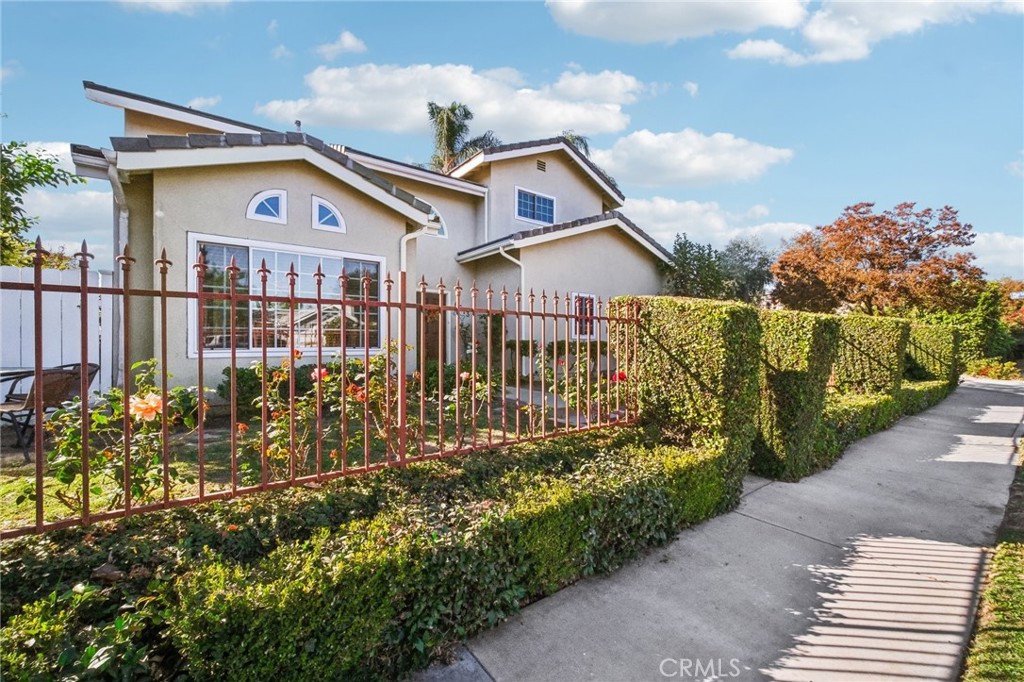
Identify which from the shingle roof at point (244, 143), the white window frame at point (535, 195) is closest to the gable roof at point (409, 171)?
the white window frame at point (535, 195)

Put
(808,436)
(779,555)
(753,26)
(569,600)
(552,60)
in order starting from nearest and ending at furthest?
(569,600) < (779,555) < (808,436) < (753,26) < (552,60)

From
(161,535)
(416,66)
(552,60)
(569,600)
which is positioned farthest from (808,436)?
(416,66)

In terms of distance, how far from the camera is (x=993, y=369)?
20188mm

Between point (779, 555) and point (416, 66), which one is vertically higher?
point (416, 66)

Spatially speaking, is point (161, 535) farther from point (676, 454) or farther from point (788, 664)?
point (676, 454)

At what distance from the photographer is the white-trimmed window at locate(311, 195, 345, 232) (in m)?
9.33

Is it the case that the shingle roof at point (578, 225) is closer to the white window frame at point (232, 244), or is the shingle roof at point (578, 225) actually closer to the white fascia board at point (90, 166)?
the white window frame at point (232, 244)

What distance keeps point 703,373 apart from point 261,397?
4.53m

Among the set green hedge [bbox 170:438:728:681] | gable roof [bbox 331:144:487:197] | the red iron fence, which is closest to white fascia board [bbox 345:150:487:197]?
gable roof [bbox 331:144:487:197]

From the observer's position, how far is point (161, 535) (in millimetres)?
2816

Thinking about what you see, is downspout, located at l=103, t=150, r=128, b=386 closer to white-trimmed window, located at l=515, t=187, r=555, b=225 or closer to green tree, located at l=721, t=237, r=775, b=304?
white-trimmed window, located at l=515, t=187, r=555, b=225

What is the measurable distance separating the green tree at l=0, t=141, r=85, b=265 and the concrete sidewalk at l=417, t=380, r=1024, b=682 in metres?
10.4

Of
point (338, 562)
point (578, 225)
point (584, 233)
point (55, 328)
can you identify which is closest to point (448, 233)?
point (578, 225)

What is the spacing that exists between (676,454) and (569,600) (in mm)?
2045
